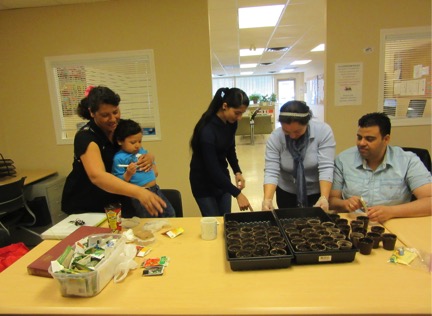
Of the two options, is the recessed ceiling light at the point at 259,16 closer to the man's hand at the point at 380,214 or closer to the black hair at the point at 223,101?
the black hair at the point at 223,101

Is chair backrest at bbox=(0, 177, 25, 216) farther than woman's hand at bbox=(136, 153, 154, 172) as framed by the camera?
Yes

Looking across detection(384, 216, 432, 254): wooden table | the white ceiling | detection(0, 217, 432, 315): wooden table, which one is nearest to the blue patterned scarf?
detection(384, 216, 432, 254): wooden table

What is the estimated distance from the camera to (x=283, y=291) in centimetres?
97

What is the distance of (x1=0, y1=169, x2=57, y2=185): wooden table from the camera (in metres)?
3.00

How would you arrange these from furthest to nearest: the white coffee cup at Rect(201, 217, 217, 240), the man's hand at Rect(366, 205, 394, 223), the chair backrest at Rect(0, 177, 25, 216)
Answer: the chair backrest at Rect(0, 177, 25, 216), the man's hand at Rect(366, 205, 394, 223), the white coffee cup at Rect(201, 217, 217, 240)

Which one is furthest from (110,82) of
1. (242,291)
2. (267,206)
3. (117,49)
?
(242,291)

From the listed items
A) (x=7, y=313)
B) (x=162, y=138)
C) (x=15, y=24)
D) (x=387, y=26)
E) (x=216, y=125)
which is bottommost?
(x=7, y=313)

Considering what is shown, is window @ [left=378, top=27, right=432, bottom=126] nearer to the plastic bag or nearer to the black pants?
the black pants

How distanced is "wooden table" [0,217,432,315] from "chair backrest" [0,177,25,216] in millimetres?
1620

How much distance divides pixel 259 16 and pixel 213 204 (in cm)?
306

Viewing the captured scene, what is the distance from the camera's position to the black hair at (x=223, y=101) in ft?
6.23

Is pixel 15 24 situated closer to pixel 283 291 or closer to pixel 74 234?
pixel 74 234

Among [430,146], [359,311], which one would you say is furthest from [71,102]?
[430,146]

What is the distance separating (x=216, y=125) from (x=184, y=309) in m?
1.27
